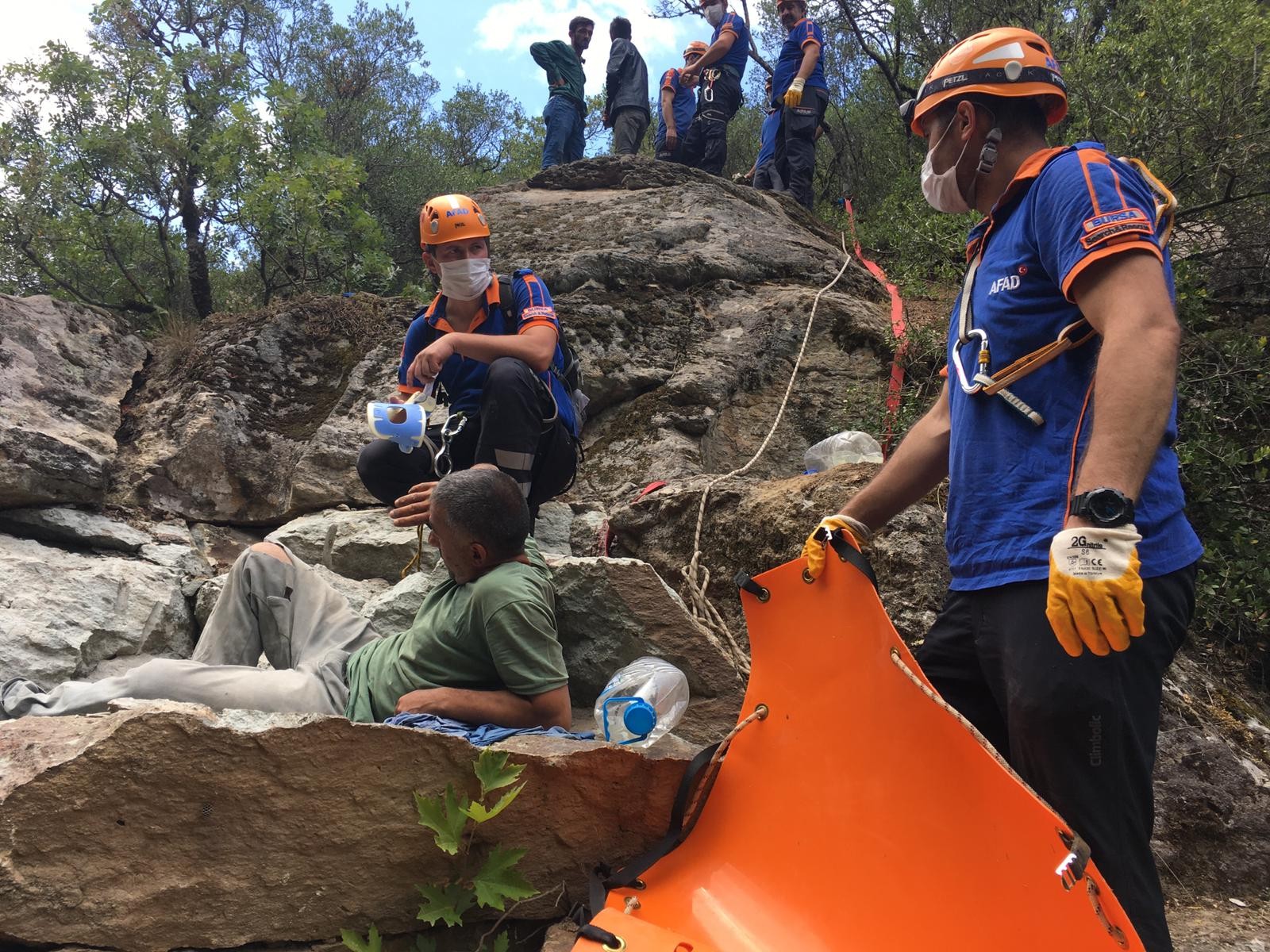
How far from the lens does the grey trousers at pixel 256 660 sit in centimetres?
278

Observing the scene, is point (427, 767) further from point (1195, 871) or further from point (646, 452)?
point (646, 452)

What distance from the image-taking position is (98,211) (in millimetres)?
9328

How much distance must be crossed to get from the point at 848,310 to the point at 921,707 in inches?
190

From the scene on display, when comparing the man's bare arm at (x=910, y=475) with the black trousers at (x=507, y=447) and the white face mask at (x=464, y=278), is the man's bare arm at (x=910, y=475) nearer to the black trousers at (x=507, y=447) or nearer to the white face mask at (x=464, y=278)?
the black trousers at (x=507, y=447)

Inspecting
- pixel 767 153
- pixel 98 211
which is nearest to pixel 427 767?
pixel 767 153

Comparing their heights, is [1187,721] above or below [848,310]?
below

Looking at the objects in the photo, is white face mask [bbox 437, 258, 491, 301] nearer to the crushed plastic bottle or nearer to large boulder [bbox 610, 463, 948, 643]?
large boulder [bbox 610, 463, 948, 643]

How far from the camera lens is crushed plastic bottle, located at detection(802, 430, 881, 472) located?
4895 millimetres

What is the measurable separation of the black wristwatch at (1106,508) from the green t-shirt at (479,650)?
68.5 inches

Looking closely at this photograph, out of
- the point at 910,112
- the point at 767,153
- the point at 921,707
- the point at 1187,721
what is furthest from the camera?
the point at 767,153

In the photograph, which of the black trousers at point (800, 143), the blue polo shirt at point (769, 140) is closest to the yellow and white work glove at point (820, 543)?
the black trousers at point (800, 143)

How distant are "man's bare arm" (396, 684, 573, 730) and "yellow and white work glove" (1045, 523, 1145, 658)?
1.66 meters

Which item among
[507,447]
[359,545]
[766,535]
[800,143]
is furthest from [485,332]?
[800,143]

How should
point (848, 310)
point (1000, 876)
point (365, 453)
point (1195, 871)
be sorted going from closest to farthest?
point (1000, 876), point (1195, 871), point (365, 453), point (848, 310)
